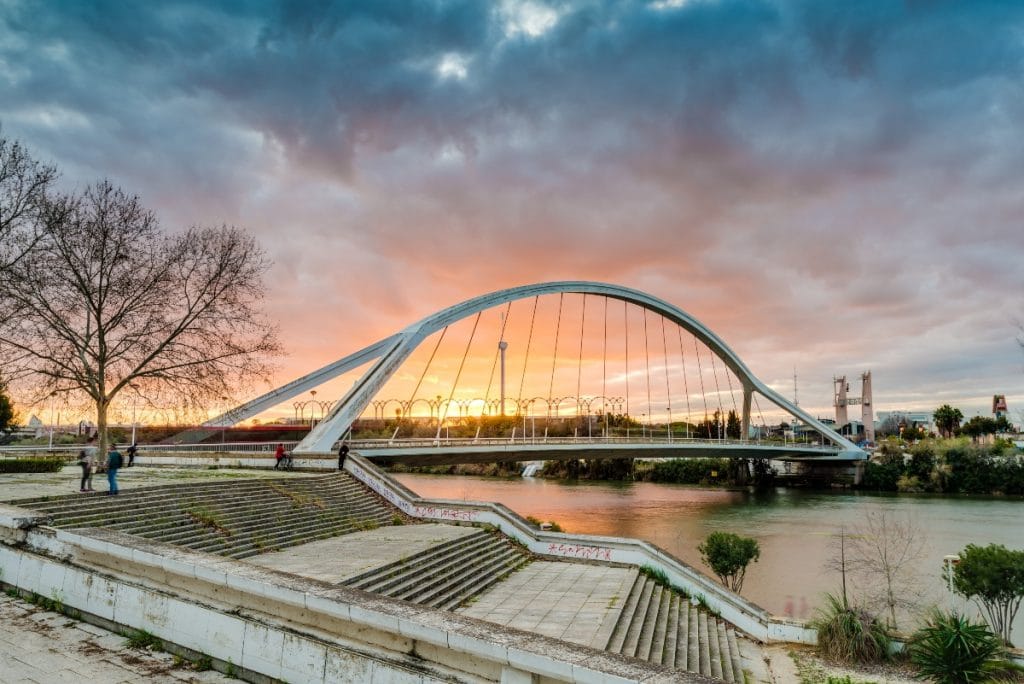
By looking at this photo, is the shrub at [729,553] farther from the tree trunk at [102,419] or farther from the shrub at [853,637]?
the tree trunk at [102,419]

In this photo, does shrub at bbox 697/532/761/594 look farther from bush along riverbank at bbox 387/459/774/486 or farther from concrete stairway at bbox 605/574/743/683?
bush along riverbank at bbox 387/459/774/486

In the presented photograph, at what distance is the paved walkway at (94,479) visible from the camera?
44.0 feet

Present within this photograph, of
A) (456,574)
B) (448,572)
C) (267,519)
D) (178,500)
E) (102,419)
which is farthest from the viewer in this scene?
(102,419)

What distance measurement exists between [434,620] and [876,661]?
11193mm

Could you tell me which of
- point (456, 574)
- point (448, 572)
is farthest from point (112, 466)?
point (456, 574)

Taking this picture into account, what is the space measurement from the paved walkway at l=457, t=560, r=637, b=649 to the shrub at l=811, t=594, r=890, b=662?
3793 millimetres

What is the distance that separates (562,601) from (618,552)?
3951 millimetres

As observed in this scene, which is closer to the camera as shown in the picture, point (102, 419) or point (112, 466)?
point (112, 466)

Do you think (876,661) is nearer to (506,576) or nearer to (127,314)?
(506,576)

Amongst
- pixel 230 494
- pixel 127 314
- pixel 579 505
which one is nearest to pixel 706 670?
pixel 230 494

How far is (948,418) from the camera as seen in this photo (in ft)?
314

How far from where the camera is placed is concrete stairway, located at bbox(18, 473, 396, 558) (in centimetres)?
1136

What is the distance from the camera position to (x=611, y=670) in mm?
3719

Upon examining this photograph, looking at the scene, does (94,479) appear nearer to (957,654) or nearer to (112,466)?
(112,466)
